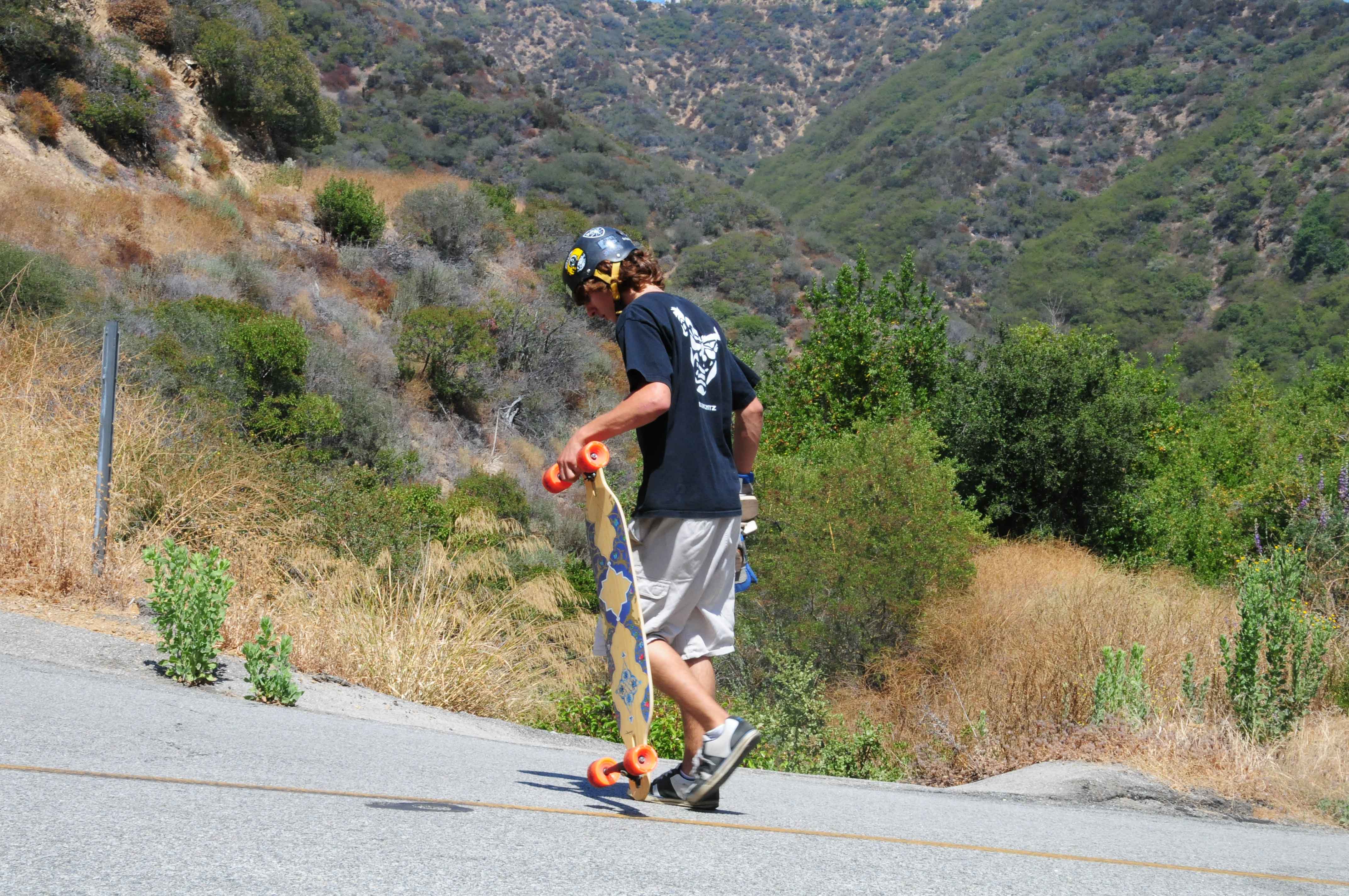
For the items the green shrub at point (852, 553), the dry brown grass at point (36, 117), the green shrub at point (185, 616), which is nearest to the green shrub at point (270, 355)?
the dry brown grass at point (36, 117)

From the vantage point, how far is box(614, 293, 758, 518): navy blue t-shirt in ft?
12.4

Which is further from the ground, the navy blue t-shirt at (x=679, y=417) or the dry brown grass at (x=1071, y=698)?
the navy blue t-shirt at (x=679, y=417)

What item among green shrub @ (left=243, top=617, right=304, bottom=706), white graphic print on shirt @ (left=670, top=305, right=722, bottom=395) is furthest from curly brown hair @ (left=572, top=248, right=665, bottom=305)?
green shrub @ (left=243, top=617, right=304, bottom=706)

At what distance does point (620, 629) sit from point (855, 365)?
19.0m

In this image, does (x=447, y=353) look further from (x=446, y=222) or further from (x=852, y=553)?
(x=852, y=553)

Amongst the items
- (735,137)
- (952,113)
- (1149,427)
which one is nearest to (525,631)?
(1149,427)

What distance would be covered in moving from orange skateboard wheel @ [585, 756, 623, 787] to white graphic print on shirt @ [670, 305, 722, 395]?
1.37 m

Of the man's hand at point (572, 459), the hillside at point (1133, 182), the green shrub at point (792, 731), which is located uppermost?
the hillside at point (1133, 182)

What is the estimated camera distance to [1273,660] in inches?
287

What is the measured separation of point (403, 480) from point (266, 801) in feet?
58.7

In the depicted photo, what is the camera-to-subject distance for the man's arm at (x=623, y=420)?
363 cm

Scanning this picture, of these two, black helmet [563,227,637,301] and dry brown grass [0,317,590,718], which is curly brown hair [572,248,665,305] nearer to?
black helmet [563,227,637,301]

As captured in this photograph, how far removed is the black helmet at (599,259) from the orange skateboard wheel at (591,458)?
724mm

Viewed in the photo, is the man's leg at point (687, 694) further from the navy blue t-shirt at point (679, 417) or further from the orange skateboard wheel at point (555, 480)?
the orange skateboard wheel at point (555, 480)
